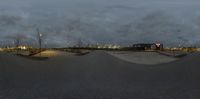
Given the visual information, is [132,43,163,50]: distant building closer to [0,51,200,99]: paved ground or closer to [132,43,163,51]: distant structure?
[132,43,163,51]: distant structure

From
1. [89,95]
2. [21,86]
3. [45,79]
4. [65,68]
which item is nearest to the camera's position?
[89,95]

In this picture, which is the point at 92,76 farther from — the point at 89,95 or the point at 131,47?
the point at 131,47

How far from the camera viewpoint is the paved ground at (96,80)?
126 feet

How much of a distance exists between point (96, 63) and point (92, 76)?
1150cm

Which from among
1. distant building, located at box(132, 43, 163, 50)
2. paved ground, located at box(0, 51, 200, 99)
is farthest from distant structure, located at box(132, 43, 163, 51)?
paved ground, located at box(0, 51, 200, 99)

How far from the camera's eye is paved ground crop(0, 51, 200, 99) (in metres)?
38.3

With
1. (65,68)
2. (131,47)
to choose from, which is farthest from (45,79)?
(131,47)

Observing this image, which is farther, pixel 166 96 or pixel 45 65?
pixel 45 65

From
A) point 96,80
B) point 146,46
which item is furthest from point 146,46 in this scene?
point 96,80

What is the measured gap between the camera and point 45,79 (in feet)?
170

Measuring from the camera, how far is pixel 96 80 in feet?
166

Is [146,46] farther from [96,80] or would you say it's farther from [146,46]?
[96,80]

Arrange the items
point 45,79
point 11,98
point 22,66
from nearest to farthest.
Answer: point 11,98 → point 45,79 → point 22,66

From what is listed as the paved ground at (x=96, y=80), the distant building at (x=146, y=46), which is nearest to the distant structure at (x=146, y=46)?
the distant building at (x=146, y=46)
